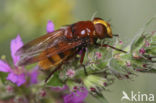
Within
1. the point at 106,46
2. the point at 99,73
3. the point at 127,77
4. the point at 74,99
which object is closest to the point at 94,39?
the point at 106,46

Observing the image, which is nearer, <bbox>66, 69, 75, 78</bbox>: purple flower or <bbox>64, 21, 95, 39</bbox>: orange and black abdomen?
<bbox>66, 69, 75, 78</bbox>: purple flower

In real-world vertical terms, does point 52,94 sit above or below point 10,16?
below

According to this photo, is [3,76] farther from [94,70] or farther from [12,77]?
[94,70]

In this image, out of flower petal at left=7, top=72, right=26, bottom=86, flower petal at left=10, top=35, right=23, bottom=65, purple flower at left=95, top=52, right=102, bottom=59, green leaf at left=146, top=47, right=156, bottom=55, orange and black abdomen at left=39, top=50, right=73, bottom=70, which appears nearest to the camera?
green leaf at left=146, top=47, right=156, bottom=55

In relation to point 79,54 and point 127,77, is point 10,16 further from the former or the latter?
point 127,77

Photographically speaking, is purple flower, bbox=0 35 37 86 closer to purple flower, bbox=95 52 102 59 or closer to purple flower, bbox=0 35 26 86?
purple flower, bbox=0 35 26 86

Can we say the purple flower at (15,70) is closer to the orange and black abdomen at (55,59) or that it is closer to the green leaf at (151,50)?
the orange and black abdomen at (55,59)

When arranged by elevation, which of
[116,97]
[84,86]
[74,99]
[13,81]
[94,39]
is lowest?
[116,97]

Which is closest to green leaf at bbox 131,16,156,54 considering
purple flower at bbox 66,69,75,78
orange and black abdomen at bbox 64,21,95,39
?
orange and black abdomen at bbox 64,21,95,39
